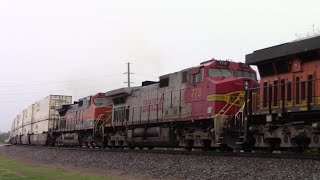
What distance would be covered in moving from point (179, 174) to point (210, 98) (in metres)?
4.80

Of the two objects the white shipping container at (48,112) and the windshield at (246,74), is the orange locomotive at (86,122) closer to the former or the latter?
the white shipping container at (48,112)

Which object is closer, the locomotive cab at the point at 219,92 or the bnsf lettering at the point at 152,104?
the locomotive cab at the point at 219,92

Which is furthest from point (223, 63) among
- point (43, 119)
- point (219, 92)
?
point (43, 119)

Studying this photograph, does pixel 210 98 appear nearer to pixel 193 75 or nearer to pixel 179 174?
pixel 193 75

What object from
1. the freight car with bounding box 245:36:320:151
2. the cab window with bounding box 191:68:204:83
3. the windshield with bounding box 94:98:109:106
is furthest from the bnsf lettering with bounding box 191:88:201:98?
the windshield with bounding box 94:98:109:106

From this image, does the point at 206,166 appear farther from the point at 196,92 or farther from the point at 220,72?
the point at 220,72

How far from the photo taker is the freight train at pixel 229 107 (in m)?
12.2

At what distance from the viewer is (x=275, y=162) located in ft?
36.1

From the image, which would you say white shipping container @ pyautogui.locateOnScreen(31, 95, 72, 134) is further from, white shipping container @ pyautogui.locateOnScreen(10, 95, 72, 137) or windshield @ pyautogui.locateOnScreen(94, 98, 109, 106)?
windshield @ pyautogui.locateOnScreen(94, 98, 109, 106)

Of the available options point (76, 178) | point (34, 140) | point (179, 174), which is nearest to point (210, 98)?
point (179, 174)

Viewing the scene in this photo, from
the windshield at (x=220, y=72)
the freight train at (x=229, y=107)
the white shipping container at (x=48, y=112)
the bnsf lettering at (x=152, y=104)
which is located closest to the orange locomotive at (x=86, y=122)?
the freight train at (x=229, y=107)

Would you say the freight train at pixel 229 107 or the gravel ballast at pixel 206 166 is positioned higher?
the freight train at pixel 229 107

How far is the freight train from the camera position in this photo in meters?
12.2

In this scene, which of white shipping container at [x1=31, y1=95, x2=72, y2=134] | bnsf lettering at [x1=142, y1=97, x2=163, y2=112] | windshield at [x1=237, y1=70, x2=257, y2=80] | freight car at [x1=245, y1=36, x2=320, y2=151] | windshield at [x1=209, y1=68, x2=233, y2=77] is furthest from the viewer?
white shipping container at [x1=31, y1=95, x2=72, y2=134]
